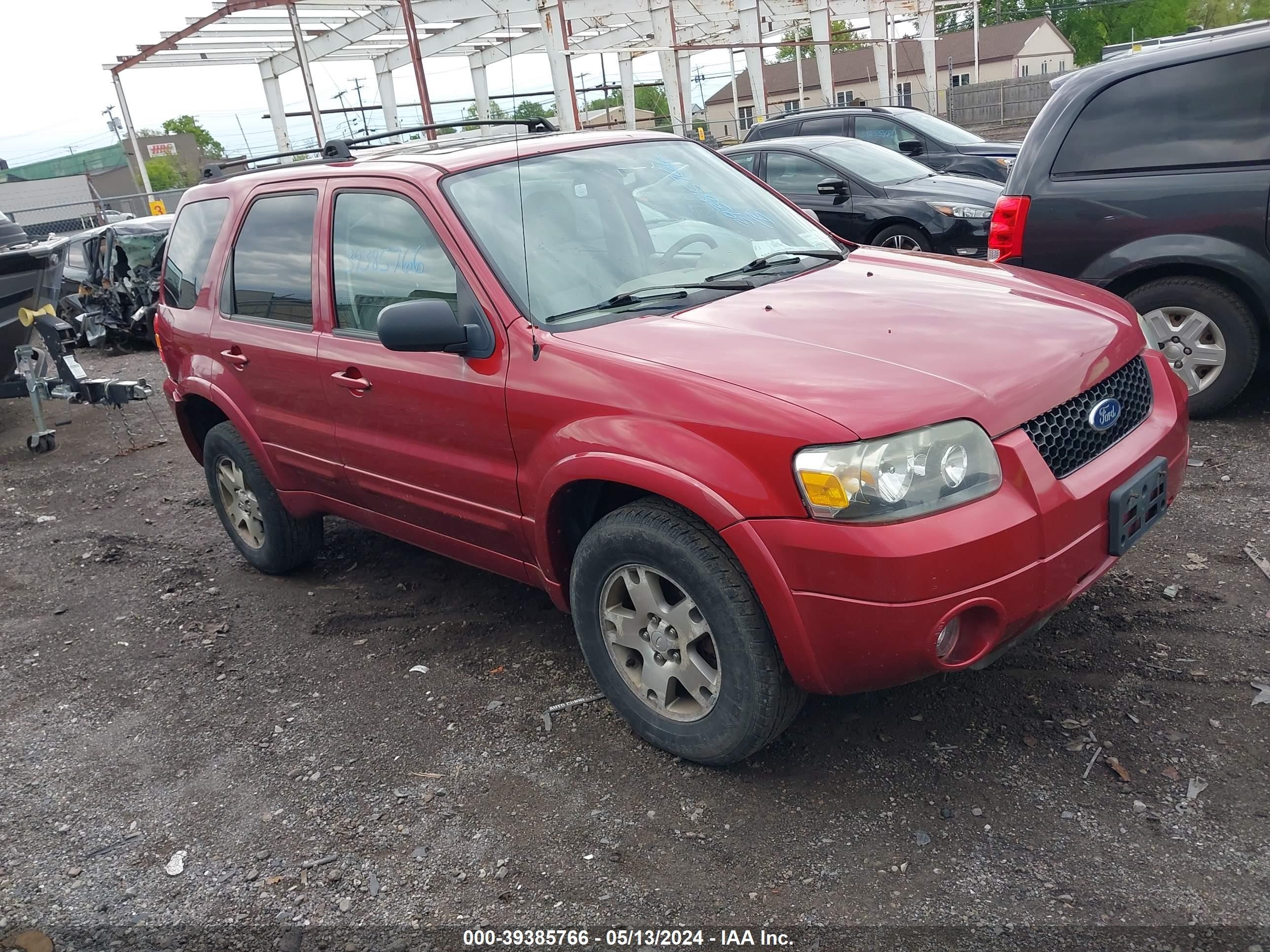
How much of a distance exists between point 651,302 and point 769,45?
22480mm

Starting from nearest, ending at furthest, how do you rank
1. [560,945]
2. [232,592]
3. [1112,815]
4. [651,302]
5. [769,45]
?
[560,945], [1112,815], [651,302], [232,592], [769,45]

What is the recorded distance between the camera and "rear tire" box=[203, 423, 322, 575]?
494cm

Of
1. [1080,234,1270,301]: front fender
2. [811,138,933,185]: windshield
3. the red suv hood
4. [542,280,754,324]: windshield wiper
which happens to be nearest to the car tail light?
[1080,234,1270,301]: front fender

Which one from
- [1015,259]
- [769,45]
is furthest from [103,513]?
[769,45]

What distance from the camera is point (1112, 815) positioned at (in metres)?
2.80

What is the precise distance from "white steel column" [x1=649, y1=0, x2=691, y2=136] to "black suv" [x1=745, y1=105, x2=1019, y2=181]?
10732 mm

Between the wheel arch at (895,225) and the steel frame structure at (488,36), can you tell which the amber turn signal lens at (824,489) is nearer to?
the wheel arch at (895,225)

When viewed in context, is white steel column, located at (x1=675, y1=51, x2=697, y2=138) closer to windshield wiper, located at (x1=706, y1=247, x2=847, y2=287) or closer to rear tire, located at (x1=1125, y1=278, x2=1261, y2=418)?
rear tire, located at (x1=1125, y1=278, x2=1261, y2=418)

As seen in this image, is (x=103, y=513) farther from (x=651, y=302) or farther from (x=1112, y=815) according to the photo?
(x=1112, y=815)

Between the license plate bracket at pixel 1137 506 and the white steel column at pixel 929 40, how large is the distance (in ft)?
95.7

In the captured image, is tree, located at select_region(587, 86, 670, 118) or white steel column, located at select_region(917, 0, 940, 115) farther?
tree, located at select_region(587, 86, 670, 118)

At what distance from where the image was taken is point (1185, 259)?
5.39 meters

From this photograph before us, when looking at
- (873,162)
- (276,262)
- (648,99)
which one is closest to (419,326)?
(276,262)

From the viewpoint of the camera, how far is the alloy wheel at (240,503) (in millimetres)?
5125
